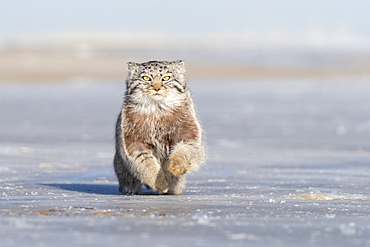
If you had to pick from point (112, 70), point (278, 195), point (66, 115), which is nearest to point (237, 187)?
point (278, 195)

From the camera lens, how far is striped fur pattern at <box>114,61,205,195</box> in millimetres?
8094

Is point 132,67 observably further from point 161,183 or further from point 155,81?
point 161,183

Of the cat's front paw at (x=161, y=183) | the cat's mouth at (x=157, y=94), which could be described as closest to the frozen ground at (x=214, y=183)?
the cat's front paw at (x=161, y=183)

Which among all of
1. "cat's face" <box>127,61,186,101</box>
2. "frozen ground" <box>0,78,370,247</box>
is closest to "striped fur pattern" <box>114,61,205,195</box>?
"cat's face" <box>127,61,186,101</box>

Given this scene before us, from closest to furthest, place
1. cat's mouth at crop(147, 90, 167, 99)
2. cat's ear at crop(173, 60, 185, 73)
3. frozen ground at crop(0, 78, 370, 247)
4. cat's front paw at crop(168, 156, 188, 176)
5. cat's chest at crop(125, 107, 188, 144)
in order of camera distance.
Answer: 1. frozen ground at crop(0, 78, 370, 247)
2. cat's front paw at crop(168, 156, 188, 176)
3. cat's mouth at crop(147, 90, 167, 99)
4. cat's chest at crop(125, 107, 188, 144)
5. cat's ear at crop(173, 60, 185, 73)

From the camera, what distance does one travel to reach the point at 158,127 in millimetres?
8227

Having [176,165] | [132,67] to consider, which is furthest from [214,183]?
[132,67]

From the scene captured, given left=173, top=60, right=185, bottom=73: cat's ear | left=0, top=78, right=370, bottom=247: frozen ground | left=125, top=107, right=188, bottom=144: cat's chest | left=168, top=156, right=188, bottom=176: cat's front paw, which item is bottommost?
left=0, top=78, right=370, bottom=247: frozen ground

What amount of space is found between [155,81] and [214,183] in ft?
6.56

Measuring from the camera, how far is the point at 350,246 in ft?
16.4

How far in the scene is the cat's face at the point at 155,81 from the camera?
320 inches

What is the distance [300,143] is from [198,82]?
1000 inches

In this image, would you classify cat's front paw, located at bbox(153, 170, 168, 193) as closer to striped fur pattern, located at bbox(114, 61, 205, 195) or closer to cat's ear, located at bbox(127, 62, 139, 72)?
striped fur pattern, located at bbox(114, 61, 205, 195)

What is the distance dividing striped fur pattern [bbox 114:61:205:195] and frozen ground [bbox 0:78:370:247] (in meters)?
0.30
